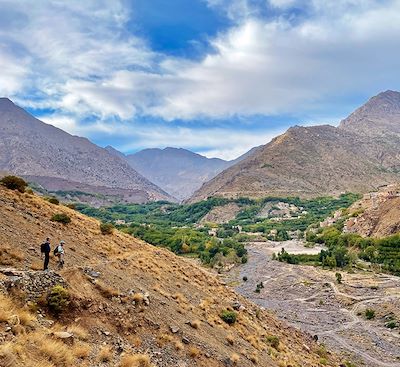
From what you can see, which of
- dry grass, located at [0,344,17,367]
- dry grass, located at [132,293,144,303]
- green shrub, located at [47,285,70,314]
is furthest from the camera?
dry grass, located at [132,293,144,303]

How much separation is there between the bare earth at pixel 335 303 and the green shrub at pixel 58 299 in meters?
40.4

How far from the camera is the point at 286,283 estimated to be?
10219 centimetres

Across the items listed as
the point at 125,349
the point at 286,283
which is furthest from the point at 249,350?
Answer: the point at 286,283

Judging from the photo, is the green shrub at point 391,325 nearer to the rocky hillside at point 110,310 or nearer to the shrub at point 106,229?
the rocky hillside at point 110,310

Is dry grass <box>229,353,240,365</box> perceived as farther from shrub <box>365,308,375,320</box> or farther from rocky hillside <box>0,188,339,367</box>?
shrub <box>365,308,375,320</box>

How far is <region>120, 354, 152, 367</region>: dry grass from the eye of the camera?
1842 cm

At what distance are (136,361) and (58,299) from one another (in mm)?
4684

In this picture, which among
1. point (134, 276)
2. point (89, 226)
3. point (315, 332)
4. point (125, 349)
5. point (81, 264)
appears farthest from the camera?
point (315, 332)

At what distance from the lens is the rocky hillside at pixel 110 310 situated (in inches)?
674

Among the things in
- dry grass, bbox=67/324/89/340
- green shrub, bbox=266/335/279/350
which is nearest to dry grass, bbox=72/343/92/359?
dry grass, bbox=67/324/89/340

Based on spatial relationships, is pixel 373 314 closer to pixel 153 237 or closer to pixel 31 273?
pixel 31 273

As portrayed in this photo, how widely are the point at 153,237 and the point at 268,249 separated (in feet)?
147

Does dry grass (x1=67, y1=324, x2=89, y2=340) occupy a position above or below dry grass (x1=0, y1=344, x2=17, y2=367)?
below

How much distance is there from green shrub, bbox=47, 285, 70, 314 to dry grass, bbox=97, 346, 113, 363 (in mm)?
2900
